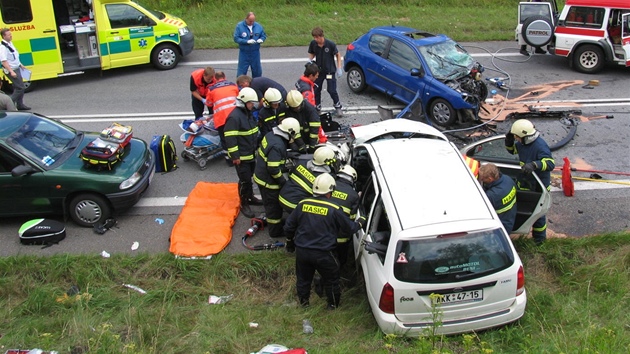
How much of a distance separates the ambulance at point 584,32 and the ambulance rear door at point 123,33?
27.0 ft

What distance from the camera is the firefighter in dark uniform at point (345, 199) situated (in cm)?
611

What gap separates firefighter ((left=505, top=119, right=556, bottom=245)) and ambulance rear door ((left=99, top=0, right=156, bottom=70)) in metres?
8.83

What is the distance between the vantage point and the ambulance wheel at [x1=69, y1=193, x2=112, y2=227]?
780 cm

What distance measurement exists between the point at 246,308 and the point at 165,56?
28.4 ft

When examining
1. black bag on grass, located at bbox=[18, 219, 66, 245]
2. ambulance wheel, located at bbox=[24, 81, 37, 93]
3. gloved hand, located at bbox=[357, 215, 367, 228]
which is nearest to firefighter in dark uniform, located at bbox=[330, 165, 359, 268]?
gloved hand, located at bbox=[357, 215, 367, 228]

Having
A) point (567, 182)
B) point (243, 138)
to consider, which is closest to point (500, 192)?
point (567, 182)

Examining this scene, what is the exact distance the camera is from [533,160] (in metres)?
7.22

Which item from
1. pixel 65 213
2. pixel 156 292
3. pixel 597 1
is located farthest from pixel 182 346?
pixel 597 1

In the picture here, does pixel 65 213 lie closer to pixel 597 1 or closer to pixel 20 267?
pixel 20 267

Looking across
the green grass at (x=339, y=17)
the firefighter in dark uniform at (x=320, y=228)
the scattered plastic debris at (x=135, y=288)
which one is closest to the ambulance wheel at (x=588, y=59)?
the green grass at (x=339, y=17)

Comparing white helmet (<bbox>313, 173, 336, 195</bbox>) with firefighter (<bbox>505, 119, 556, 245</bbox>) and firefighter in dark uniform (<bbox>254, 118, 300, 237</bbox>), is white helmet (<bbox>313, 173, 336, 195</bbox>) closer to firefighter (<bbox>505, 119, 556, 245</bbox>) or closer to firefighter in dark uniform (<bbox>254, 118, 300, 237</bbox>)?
firefighter in dark uniform (<bbox>254, 118, 300, 237</bbox>)

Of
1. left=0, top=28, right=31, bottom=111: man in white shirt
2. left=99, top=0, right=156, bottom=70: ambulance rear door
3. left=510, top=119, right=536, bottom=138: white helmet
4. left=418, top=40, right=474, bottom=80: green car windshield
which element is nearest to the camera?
left=510, top=119, right=536, bottom=138: white helmet

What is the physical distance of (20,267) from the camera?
6973 mm

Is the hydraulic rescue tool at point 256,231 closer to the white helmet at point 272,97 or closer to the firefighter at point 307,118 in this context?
the firefighter at point 307,118
